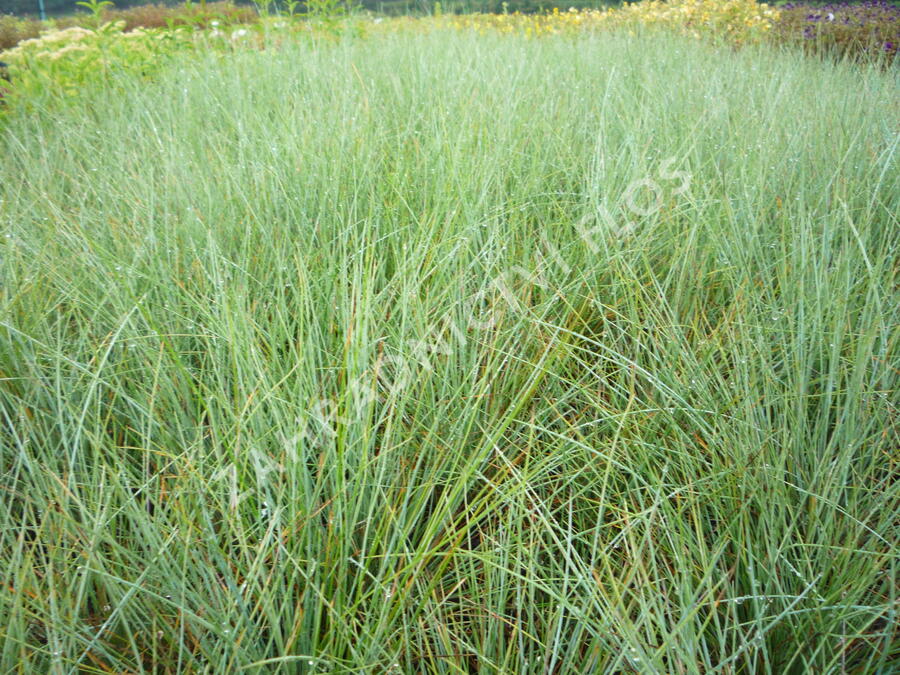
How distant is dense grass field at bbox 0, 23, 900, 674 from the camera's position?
89 centimetres

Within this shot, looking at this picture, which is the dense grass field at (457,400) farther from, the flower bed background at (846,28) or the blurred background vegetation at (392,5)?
the blurred background vegetation at (392,5)

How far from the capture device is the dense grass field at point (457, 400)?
891 mm

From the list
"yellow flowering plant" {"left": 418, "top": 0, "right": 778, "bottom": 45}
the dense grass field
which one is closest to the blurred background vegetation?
"yellow flowering plant" {"left": 418, "top": 0, "right": 778, "bottom": 45}

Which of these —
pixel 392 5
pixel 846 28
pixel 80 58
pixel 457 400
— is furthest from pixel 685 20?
pixel 457 400

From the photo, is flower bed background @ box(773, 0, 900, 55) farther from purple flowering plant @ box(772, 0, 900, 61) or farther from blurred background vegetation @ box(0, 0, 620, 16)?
blurred background vegetation @ box(0, 0, 620, 16)

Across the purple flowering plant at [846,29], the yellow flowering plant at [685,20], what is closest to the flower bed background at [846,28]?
the purple flowering plant at [846,29]

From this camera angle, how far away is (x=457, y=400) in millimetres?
1245

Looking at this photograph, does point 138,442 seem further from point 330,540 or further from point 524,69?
point 524,69

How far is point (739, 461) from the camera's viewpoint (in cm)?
102

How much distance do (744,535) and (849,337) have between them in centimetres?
59

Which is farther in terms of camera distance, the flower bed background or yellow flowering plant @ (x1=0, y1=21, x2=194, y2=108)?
the flower bed background

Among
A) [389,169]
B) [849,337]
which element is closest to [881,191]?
[849,337]

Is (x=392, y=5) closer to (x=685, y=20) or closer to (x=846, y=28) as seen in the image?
(x=685, y=20)

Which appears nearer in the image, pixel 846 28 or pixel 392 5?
pixel 846 28
